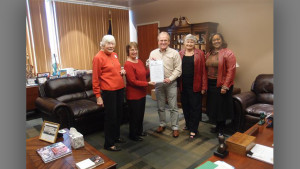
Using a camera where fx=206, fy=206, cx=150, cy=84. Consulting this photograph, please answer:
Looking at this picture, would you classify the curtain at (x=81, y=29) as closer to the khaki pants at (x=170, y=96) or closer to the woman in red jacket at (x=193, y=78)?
the khaki pants at (x=170, y=96)

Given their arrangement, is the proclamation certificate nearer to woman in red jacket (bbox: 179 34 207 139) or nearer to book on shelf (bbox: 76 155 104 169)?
woman in red jacket (bbox: 179 34 207 139)

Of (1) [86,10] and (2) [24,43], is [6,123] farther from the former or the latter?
(1) [86,10]

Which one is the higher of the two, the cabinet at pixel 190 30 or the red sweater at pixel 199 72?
the cabinet at pixel 190 30

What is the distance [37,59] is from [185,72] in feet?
10.4

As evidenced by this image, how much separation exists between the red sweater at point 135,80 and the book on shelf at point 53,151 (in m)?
0.98

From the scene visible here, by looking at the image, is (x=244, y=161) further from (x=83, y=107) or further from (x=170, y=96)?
(x=83, y=107)

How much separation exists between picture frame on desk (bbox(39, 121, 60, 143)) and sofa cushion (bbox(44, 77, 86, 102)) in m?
1.26

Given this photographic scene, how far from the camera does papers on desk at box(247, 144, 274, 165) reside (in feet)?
4.52

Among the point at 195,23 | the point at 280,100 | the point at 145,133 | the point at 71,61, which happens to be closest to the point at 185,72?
the point at 145,133

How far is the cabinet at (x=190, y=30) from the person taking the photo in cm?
366

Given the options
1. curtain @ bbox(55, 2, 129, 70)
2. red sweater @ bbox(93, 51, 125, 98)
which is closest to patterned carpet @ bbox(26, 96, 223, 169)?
red sweater @ bbox(93, 51, 125, 98)

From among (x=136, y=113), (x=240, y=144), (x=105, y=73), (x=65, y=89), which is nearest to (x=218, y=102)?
(x=136, y=113)

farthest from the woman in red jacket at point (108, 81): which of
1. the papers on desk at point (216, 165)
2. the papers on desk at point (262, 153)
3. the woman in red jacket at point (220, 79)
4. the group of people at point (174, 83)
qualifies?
the papers on desk at point (262, 153)

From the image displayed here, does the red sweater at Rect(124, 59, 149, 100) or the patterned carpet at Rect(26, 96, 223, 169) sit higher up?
the red sweater at Rect(124, 59, 149, 100)
